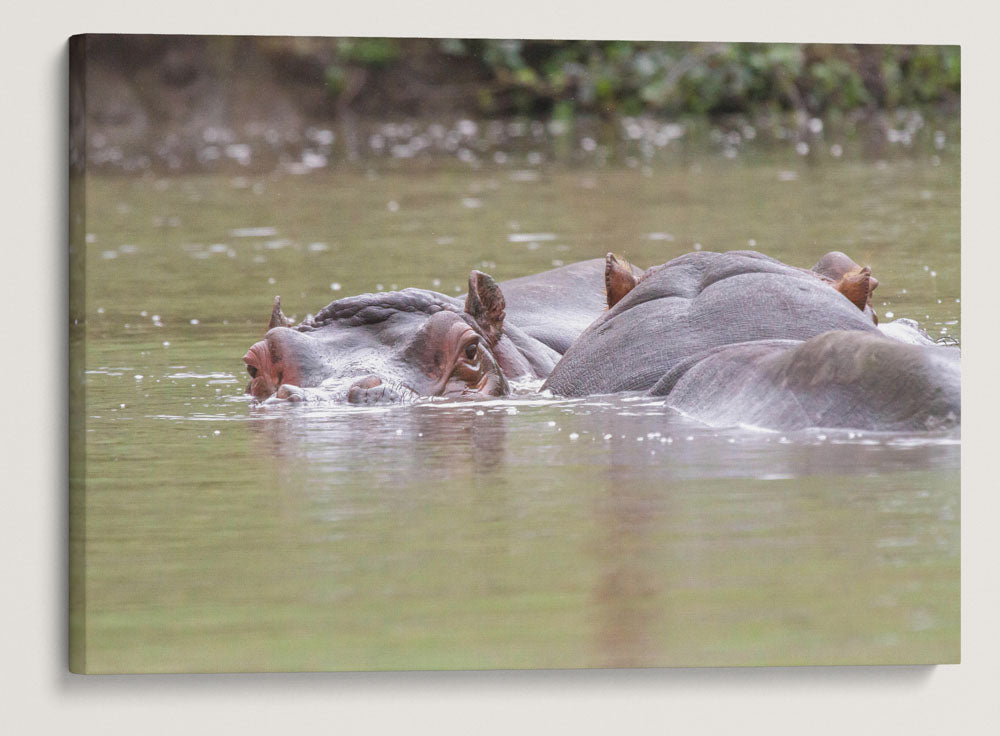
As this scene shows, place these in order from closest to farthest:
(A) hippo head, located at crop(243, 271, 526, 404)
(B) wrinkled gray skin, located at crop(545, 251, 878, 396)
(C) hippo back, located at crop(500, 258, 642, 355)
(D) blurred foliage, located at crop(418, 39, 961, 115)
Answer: (D) blurred foliage, located at crop(418, 39, 961, 115) → (B) wrinkled gray skin, located at crop(545, 251, 878, 396) → (A) hippo head, located at crop(243, 271, 526, 404) → (C) hippo back, located at crop(500, 258, 642, 355)

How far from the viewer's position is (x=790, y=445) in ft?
28.1

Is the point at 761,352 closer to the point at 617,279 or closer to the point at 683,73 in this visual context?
the point at 617,279

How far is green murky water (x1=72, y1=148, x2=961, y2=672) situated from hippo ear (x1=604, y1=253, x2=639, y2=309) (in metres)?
0.74

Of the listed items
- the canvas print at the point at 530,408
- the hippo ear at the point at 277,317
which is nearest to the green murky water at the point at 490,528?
the canvas print at the point at 530,408

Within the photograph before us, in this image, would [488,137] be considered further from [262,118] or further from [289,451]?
[289,451]

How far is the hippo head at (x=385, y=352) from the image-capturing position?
9.98 meters

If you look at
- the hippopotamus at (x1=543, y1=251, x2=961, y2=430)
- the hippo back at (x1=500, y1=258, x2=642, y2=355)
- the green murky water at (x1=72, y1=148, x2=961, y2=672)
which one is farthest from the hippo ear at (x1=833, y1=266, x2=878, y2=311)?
the hippo back at (x1=500, y1=258, x2=642, y2=355)

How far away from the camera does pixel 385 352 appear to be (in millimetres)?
10203

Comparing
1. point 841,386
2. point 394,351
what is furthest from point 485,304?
point 841,386

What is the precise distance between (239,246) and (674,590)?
30.6 ft

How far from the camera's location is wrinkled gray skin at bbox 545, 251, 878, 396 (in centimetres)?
981

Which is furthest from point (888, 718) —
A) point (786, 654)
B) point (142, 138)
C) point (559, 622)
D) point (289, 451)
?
point (142, 138)

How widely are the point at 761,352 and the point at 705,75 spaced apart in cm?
201

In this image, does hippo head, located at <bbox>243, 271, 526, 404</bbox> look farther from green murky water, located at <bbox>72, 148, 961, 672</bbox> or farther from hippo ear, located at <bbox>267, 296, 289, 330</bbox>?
green murky water, located at <bbox>72, 148, 961, 672</bbox>
